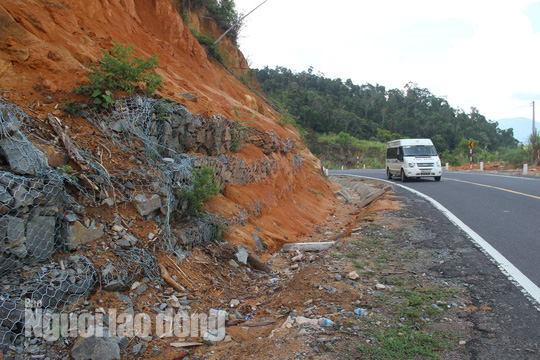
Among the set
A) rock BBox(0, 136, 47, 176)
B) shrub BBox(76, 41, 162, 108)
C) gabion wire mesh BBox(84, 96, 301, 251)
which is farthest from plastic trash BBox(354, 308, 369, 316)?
shrub BBox(76, 41, 162, 108)

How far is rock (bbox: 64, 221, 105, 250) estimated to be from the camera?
376 centimetres

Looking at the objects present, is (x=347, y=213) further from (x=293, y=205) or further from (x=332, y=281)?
(x=332, y=281)

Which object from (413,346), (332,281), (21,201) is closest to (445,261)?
(332,281)

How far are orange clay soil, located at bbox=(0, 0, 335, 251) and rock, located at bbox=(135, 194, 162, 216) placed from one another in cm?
72

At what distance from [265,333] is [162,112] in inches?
164

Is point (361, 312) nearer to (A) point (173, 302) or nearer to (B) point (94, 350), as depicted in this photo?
(A) point (173, 302)

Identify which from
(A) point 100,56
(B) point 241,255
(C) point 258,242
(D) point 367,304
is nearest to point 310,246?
(C) point 258,242

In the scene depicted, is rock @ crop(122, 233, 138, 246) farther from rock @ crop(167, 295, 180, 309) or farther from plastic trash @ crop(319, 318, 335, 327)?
plastic trash @ crop(319, 318, 335, 327)

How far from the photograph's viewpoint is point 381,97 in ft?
219

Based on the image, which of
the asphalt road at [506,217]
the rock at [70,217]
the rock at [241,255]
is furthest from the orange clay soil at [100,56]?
the asphalt road at [506,217]

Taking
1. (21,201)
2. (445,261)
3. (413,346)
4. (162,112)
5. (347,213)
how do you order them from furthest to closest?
(347,213), (162,112), (445,261), (21,201), (413,346)

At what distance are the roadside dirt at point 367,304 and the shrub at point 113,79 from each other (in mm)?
2989

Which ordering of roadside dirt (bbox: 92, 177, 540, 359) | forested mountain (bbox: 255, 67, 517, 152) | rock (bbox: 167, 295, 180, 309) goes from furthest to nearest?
forested mountain (bbox: 255, 67, 517, 152) → rock (bbox: 167, 295, 180, 309) → roadside dirt (bbox: 92, 177, 540, 359)

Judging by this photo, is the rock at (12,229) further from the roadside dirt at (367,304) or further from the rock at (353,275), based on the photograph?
the rock at (353,275)
